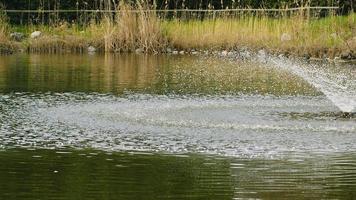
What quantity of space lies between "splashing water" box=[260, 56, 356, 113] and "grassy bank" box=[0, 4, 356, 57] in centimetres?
154

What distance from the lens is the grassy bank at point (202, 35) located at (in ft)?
97.6

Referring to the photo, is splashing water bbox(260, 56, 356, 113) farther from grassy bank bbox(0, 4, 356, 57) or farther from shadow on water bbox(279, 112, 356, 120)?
grassy bank bbox(0, 4, 356, 57)

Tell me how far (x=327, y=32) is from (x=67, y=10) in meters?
10.8

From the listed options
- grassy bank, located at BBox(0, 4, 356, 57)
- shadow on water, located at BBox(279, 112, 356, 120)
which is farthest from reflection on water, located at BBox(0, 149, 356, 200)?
grassy bank, located at BBox(0, 4, 356, 57)

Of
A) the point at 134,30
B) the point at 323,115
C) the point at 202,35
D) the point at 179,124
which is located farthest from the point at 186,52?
the point at 179,124

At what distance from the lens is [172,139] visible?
41.5ft

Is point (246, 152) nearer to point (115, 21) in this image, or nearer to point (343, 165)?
point (343, 165)

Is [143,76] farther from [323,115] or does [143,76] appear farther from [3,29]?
[3,29]

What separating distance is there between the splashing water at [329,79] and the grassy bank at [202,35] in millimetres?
1536

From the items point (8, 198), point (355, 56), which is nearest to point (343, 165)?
point (8, 198)

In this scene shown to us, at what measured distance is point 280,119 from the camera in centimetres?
1495

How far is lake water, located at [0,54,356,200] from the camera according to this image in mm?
9516

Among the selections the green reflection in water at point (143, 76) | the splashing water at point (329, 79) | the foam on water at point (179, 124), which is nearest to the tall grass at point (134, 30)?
the green reflection in water at point (143, 76)

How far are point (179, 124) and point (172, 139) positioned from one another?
152cm
